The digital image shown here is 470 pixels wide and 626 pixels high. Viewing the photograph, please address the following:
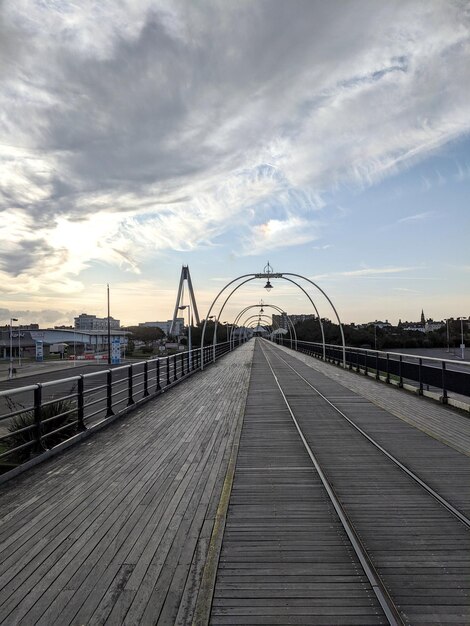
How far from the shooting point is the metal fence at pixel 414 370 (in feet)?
31.7

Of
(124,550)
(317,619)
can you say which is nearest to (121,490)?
(124,550)

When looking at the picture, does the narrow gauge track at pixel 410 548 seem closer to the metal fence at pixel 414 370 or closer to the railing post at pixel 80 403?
the railing post at pixel 80 403

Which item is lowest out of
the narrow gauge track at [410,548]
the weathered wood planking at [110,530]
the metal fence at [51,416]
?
the narrow gauge track at [410,548]

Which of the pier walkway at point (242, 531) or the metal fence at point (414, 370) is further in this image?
the metal fence at point (414, 370)

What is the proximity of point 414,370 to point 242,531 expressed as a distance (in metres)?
10.0

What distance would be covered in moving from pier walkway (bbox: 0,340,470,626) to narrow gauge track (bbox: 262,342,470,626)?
0.5 inches

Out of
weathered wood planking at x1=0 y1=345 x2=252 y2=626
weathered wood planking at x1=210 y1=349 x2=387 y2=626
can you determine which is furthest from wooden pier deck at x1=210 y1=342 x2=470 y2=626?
weathered wood planking at x1=0 y1=345 x2=252 y2=626

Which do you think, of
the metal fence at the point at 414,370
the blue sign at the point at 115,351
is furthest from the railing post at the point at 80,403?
the blue sign at the point at 115,351

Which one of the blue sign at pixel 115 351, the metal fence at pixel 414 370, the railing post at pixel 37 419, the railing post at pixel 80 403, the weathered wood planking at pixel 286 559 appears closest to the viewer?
the weathered wood planking at pixel 286 559

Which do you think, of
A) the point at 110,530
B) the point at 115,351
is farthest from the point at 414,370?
the point at 115,351

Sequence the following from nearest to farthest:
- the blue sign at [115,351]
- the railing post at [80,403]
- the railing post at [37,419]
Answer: the railing post at [37,419] < the railing post at [80,403] < the blue sign at [115,351]

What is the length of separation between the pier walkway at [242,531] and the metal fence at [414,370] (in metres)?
2.52

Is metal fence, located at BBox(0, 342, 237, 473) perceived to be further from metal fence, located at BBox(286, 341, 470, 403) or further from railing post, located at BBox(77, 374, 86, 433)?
metal fence, located at BBox(286, 341, 470, 403)

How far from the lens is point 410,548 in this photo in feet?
11.0
